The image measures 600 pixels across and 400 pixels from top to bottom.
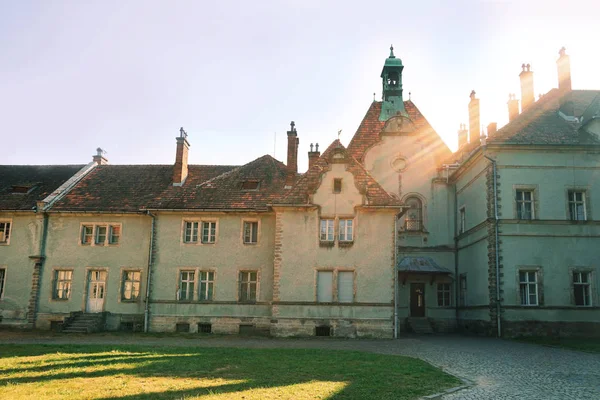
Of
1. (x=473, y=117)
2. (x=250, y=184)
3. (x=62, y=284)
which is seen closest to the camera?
(x=62, y=284)

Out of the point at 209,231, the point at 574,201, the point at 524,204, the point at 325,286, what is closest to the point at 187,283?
the point at 209,231

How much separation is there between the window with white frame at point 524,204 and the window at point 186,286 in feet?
60.4

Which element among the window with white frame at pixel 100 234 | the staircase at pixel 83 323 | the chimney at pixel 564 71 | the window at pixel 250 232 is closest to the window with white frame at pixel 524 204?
the chimney at pixel 564 71

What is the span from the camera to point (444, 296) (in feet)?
116

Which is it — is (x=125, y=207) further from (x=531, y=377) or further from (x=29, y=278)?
(x=531, y=377)

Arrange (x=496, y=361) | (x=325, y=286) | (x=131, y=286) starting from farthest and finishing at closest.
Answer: (x=131, y=286)
(x=325, y=286)
(x=496, y=361)

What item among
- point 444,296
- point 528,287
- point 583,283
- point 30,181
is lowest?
point 444,296

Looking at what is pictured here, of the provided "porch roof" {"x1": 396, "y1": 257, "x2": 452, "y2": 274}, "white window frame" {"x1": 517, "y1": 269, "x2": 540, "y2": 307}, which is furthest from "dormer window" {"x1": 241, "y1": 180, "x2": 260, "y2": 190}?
"white window frame" {"x1": 517, "y1": 269, "x2": 540, "y2": 307}

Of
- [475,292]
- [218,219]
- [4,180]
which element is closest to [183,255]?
[218,219]

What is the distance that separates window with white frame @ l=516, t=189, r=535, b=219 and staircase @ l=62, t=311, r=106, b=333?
2362 centimetres

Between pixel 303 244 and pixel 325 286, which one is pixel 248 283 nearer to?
pixel 303 244

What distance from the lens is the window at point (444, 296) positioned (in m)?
35.1

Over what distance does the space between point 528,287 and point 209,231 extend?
694 inches

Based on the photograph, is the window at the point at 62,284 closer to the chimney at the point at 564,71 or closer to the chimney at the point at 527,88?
the chimney at the point at 527,88
